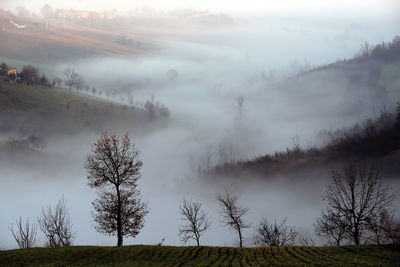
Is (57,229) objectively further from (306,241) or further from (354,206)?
(354,206)

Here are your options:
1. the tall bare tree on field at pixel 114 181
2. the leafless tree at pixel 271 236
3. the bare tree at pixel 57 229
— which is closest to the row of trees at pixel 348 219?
the leafless tree at pixel 271 236

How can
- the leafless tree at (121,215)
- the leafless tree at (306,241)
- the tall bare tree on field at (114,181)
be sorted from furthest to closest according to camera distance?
the leafless tree at (306,241) → the leafless tree at (121,215) → the tall bare tree on field at (114,181)

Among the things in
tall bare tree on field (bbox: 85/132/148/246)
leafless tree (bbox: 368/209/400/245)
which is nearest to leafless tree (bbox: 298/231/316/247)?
leafless tree (bbox: 368/209/400/245)

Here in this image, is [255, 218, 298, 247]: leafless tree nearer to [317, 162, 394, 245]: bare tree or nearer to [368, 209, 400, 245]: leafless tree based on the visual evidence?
[317, 162, 394, 245]: bare tree

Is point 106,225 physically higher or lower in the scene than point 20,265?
higher

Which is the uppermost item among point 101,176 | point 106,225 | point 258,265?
point 101,176

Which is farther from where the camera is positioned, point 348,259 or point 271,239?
point 271,239

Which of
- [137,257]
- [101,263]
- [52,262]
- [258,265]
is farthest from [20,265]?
[258,265]

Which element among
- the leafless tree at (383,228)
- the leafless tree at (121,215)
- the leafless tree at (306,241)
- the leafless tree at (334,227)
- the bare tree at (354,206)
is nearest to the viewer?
the leafless tree at (383,228)

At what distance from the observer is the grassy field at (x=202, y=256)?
33.0 meters

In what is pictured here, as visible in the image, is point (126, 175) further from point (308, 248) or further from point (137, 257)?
point (308, 248)

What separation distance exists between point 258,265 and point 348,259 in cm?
867

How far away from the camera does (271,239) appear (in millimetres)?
68688

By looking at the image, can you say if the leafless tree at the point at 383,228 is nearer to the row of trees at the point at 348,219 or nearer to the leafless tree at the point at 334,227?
the row of trees at the point at 348,219
